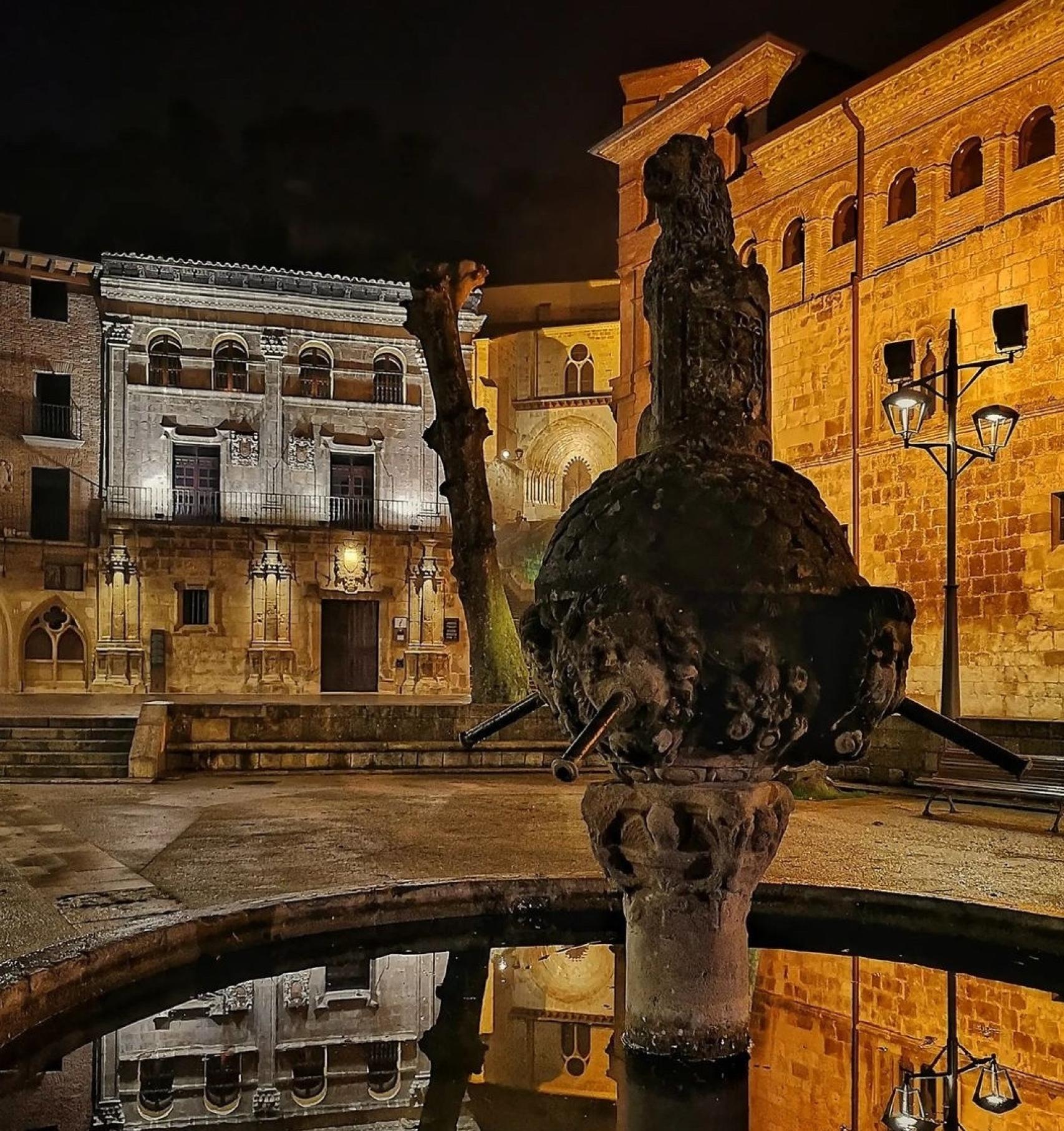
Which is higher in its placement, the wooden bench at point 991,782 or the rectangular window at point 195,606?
the rectangular window at point 195,606

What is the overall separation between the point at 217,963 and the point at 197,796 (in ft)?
24.8

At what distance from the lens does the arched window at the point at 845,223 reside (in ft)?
74.7

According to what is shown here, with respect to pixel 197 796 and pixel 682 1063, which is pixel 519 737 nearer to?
pixel 197 796

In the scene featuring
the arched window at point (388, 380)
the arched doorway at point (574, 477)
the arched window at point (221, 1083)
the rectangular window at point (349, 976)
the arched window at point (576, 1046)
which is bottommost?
the arched window at point (576, 1046)

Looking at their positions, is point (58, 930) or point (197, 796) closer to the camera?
point (58, 930)

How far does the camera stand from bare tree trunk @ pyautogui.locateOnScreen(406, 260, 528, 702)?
54.4 ft

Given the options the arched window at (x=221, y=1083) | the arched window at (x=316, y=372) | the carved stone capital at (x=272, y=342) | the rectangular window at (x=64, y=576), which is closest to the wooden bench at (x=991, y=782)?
the arched window at (x=221, y=1083)

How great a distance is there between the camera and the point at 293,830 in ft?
30.7

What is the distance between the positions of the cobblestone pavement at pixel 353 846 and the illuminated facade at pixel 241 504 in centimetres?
1983

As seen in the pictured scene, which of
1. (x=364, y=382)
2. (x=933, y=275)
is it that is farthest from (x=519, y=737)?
(x=364, y=382)

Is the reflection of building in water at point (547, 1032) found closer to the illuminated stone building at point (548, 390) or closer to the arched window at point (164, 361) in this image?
the arched window at point (164, 361)

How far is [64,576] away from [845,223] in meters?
22.8

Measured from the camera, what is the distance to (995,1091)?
371cm

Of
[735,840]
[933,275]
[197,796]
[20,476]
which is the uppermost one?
[933,275]
